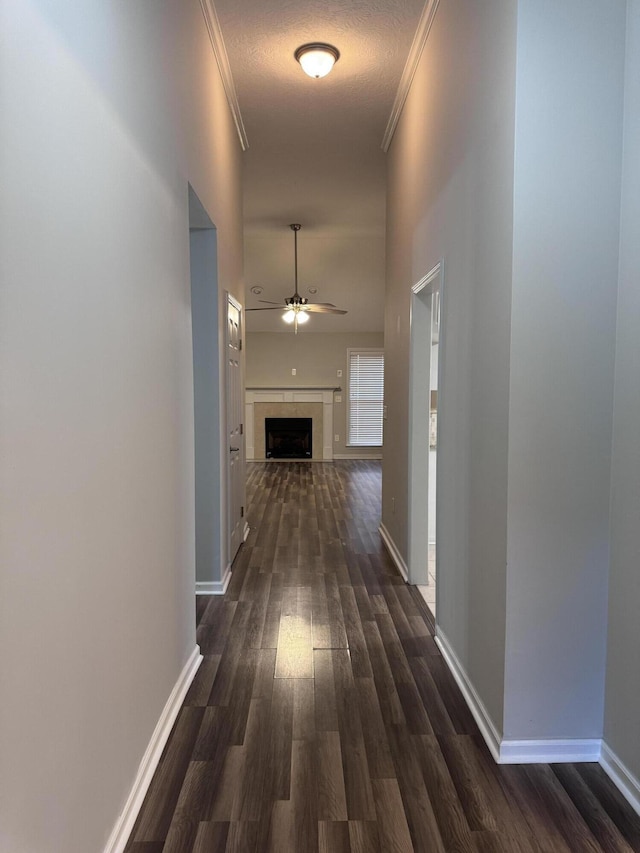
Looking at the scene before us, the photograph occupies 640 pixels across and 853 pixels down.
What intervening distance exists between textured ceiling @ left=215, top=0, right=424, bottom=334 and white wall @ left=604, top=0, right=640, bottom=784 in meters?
1.74

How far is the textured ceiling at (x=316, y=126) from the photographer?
3.16 m

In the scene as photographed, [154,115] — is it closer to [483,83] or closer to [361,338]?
[483,83]

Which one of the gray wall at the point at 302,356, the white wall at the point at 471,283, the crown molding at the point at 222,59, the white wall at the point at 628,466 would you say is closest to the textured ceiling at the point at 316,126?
the crown molding at the point at 222,59

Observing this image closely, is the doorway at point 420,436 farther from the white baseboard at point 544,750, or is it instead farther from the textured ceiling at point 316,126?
the white baseboard at point 544,750

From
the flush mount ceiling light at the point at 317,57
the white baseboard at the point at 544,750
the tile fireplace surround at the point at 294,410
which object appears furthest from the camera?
the tile fireplace surround at the point at 294,410

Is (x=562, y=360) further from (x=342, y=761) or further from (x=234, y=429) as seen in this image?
(x=234, y=429)

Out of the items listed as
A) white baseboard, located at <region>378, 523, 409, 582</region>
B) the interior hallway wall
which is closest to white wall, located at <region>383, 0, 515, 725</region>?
the interior hallway wall

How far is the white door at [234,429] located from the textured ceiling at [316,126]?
1443 mm

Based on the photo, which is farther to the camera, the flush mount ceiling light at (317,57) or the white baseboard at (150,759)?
the flush mount ceiling light at (317,57)

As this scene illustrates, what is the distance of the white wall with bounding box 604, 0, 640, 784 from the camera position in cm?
185

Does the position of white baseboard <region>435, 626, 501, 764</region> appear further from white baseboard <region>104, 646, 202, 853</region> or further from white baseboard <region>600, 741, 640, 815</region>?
white baseboard <region>104, 646, 202, 853</region>

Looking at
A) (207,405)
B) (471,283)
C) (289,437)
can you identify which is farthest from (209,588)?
(289,437)

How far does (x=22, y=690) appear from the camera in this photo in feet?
3.52

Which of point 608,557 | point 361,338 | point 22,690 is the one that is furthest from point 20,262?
point 361,338
